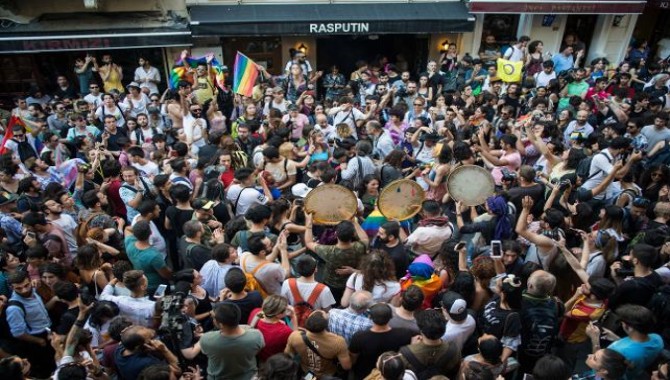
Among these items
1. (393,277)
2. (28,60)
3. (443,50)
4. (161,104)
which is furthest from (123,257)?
(443,50)

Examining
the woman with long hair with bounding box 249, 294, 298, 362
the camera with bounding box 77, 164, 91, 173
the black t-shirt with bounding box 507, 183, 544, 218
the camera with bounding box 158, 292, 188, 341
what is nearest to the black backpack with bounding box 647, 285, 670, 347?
the black t-shirt with bounding box 507, 183, 544, 218

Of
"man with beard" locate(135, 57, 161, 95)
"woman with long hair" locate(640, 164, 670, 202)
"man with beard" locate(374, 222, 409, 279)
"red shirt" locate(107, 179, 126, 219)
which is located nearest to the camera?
"man with beard" locate(374, 222, 409, 279)

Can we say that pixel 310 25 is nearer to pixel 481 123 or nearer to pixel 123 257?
pixel 481 123

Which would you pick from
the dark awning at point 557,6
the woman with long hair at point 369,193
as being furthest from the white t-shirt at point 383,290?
the dark awning at point 557,6

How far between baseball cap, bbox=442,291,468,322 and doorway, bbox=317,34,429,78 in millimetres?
12109

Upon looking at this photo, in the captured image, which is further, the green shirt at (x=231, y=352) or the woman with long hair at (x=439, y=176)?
the woman with long hair at (x=439, y=176)

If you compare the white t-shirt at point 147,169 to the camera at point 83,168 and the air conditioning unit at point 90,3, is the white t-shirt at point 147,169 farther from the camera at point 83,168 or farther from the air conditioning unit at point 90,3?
the air conditioning unit at point 90,3

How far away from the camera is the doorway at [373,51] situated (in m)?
15.1

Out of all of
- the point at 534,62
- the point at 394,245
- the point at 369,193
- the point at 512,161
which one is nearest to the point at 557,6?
the point at 534,62

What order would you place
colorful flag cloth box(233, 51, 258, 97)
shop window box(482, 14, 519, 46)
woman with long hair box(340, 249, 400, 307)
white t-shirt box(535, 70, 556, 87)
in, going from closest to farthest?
woman with long hair box(340, 249, 400, 307) < colorful flag cloth box(233, 51, 258, 97) < white t-shirt box(535, 70, 556, 87) < shop window box(482, 14, 519, 46)

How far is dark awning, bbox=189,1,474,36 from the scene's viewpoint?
41.3 ft

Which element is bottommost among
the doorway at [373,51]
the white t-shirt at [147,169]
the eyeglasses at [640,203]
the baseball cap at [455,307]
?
the doorway at [373,51]

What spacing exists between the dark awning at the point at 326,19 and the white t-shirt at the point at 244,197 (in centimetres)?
783

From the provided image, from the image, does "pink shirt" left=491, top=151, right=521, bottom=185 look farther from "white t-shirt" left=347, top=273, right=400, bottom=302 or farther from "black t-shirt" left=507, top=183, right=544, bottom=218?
"white t-shirt" left=347, top=273, right=400, bottom=302
